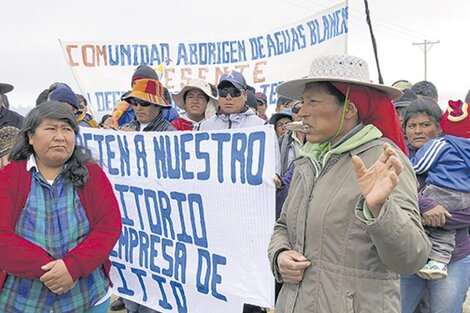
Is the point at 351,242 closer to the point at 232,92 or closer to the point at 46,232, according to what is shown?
the point at 46,232

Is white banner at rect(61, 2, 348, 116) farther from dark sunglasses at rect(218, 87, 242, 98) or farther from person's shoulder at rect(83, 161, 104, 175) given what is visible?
person's shoulder at rect(83, 161, 104, 175)

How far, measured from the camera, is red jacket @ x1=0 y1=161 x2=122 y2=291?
268 centimetres

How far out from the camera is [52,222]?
2.77 m

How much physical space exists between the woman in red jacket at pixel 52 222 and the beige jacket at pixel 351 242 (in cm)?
127

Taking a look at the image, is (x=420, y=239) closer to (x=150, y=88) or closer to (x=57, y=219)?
(x=57, y=219)

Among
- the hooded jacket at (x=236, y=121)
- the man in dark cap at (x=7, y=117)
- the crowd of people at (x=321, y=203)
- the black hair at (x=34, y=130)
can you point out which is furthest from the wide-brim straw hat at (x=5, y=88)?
the black hair at (x=34, y=130)

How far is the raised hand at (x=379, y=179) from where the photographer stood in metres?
1.65

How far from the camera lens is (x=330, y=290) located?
6.29 ft

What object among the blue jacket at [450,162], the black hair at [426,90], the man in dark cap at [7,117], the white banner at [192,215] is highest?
the black hair at [426,90]

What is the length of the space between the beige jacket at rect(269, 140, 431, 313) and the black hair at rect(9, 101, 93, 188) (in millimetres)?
1361

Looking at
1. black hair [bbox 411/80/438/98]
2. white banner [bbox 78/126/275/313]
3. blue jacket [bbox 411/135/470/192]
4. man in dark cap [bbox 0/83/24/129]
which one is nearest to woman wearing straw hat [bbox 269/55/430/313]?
blue jacket [bbox 411/135/470/192]

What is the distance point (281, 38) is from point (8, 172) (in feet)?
17.8

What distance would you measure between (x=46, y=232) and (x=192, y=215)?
3.77 feet

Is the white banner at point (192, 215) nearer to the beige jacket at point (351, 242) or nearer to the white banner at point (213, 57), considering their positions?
the beige jacket at point (351, 242)
